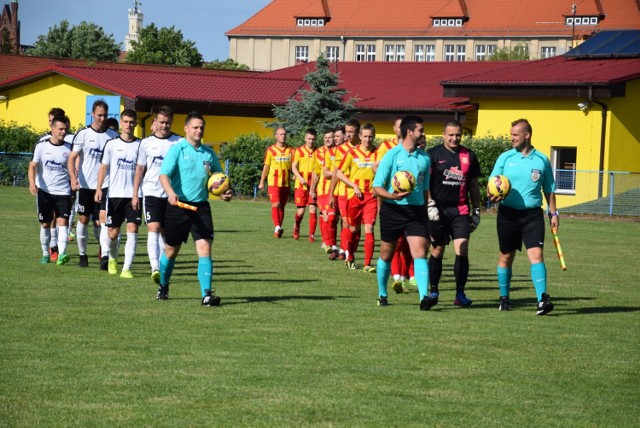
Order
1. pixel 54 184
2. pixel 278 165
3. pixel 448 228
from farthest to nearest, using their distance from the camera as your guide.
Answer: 1. pixel 278 165
2. pixel 54 184
3. pixel 448 228

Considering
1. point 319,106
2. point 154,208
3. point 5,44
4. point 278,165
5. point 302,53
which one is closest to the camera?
point 154,208

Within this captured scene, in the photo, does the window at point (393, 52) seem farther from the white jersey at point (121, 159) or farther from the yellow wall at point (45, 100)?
the white jersey at point (121, 159)

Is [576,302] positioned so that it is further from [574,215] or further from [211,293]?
[574,215]

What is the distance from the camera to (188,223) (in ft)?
41.9

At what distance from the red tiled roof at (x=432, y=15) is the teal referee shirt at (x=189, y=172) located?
101793 mm

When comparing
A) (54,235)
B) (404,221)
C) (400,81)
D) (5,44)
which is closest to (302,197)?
(54,235)

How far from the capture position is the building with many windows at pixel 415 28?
11388 centimetres

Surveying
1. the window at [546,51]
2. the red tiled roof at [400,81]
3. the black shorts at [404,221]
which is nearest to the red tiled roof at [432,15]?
the window at [546,51]

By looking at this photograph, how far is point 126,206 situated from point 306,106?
1159 inches

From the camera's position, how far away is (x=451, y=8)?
119m

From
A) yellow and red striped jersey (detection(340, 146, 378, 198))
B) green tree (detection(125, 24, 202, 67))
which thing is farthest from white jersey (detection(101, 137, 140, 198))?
green tree (detection(125, 24, 202, 67))

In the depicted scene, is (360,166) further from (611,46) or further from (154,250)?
(611,46)

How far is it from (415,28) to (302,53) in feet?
42.8

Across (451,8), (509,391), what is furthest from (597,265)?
(451,8)
